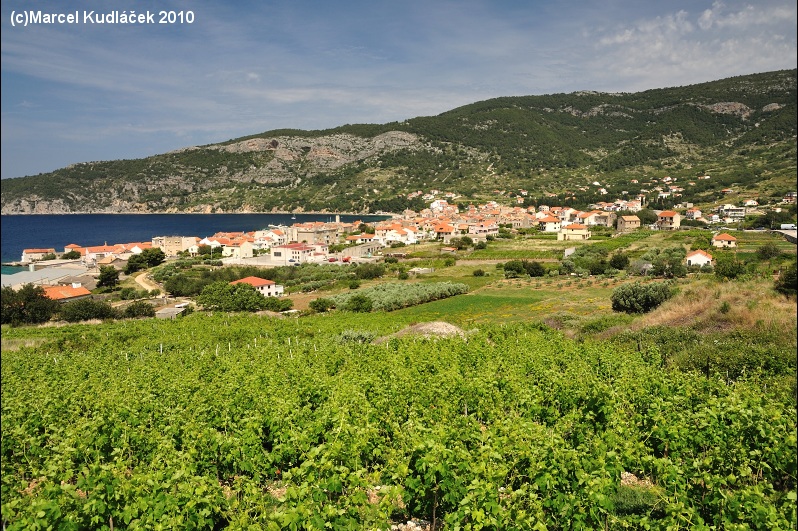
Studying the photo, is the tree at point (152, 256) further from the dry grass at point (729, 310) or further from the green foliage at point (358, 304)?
the dry grass at point (729, 310)

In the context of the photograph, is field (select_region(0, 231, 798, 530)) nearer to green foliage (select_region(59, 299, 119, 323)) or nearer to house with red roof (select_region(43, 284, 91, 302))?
green foliage (select_region(59, 299, 119, 323))

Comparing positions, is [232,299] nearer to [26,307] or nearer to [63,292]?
[63,292]

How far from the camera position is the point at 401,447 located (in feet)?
28.4

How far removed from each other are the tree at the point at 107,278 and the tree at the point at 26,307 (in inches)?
999

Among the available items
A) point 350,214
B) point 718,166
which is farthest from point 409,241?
point 718,166

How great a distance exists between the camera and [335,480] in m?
7.24

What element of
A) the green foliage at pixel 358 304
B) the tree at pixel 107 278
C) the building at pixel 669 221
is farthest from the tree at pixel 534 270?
the tree at pixel 107 278

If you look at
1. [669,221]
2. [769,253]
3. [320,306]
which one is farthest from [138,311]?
[669,221]

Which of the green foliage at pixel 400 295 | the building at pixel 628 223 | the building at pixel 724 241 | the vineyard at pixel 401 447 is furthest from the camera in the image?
the building at pixel 628 223

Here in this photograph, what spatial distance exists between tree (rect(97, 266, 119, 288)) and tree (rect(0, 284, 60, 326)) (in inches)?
999

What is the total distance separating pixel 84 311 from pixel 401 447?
3642 centimetres

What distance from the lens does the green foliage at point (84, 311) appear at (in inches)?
1395

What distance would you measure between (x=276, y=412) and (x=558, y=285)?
131 ft

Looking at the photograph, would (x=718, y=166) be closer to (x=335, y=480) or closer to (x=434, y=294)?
(x=434, y=294)
